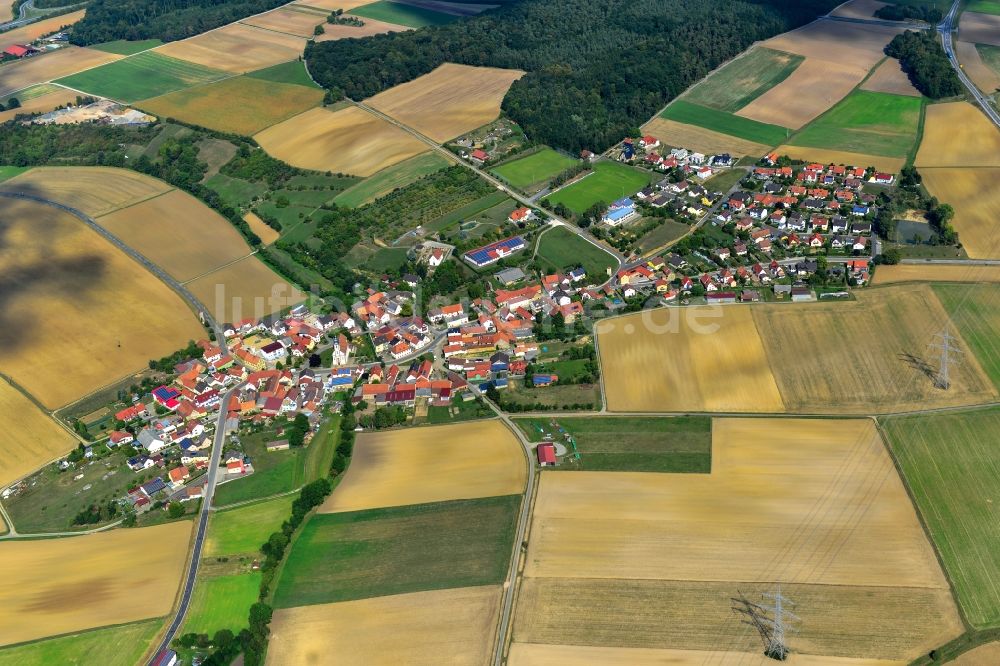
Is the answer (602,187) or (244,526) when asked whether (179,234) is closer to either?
(602,187)

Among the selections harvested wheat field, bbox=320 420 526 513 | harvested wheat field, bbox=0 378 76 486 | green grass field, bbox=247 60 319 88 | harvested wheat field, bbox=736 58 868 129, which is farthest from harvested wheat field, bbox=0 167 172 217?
harvested wheat field, bbox=736 58 868 129

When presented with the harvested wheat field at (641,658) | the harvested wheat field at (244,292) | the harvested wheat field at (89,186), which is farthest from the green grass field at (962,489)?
the harvested wheat field at (89,186)

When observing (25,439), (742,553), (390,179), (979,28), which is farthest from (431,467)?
(979,28)

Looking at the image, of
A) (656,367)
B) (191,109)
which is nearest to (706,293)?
(656,367)

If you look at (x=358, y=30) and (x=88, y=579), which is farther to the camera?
(x=358, y=30)

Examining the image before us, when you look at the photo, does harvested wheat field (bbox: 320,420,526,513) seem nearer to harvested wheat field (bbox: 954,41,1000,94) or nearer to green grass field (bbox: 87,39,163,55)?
harvested wheat field (bbox: 954,41,1000,94)

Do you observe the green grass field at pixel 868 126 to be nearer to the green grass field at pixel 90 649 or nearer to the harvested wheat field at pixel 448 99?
the harvested wheat field at pixel 448 99
